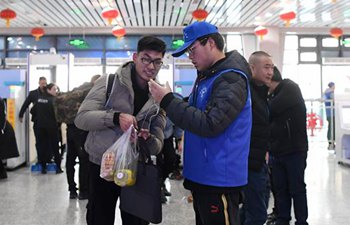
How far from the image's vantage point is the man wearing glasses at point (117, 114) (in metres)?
2.11

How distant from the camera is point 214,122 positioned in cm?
168

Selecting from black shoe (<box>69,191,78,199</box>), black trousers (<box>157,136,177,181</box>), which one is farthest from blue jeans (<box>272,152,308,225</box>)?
black shoe (<box>69,191,78,199</box>)

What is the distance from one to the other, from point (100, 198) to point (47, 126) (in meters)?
5.25

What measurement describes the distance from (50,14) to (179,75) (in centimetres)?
558

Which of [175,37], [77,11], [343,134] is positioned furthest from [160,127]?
[175,37]

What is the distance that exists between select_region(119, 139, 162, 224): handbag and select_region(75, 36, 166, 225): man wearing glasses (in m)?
0.14

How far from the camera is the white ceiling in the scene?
430 inches

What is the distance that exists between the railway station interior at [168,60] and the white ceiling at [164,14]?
3 cm

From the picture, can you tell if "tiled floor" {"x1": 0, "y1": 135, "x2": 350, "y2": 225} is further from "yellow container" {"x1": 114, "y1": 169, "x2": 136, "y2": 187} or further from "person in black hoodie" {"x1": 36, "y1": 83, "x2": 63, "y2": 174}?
"yellow container" {"x1": 114, "y1": 169, "x2": 136, "y2": 187}

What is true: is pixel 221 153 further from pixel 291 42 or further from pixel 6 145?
pixel 291 42

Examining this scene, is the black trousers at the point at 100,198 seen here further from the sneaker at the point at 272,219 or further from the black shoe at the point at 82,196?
the black shoe at the point at 82,196

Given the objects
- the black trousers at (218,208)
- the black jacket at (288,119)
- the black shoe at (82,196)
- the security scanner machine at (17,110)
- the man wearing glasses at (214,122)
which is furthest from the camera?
the security scanner machine at (17,110)

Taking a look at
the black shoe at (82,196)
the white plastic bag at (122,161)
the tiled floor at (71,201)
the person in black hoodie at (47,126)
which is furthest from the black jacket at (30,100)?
the white plastic bag at (122,161)

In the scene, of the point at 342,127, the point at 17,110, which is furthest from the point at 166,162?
the point at 342,127
